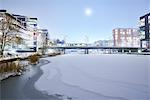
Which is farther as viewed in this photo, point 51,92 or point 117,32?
point 117,32

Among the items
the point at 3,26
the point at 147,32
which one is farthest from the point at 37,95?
the point at 147,32

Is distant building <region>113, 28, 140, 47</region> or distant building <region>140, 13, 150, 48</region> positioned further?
distant building <region>113, 28, 140, 47</region>

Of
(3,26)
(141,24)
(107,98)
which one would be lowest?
(107,98)

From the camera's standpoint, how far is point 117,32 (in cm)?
10050

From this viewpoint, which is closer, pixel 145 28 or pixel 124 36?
pixel 145 28

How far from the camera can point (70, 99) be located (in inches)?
296

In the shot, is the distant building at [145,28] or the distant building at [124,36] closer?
the distant building at [145,28]

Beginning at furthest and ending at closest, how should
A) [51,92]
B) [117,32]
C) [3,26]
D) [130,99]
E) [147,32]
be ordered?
[117,32]
[147,32]
[3,26]
[51,92]
[130,99]

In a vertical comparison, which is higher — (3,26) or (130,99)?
(3,26)

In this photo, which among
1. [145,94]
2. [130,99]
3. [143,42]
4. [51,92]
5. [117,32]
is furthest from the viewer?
[117,32]

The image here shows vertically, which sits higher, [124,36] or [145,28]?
[145,28]

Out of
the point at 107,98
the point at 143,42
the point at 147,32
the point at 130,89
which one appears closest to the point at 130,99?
the point at 107,98

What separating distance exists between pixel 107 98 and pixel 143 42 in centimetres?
7074

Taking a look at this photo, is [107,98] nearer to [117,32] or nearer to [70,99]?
[70,99]
